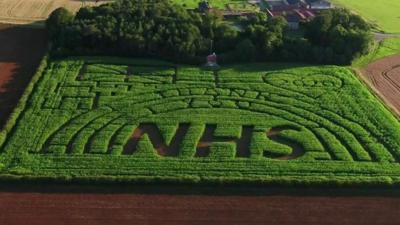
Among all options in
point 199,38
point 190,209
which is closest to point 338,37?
point 199,38

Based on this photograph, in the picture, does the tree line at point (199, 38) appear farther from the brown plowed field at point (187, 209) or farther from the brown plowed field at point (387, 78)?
the brown plowed field at point (187, 209)

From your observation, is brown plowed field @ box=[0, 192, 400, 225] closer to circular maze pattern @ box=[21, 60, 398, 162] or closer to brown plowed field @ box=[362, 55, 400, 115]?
circular maze pattern @ box=[21, 60, 398, 162]

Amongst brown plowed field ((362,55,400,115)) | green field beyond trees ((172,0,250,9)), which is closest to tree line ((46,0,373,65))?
brown plowed field ((362,55,400,115))

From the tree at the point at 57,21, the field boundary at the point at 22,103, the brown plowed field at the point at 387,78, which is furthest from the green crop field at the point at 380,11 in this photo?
the field boundary at the point at 22,103

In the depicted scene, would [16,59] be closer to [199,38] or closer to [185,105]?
[199,38]

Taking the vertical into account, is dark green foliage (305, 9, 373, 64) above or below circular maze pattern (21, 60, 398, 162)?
above
